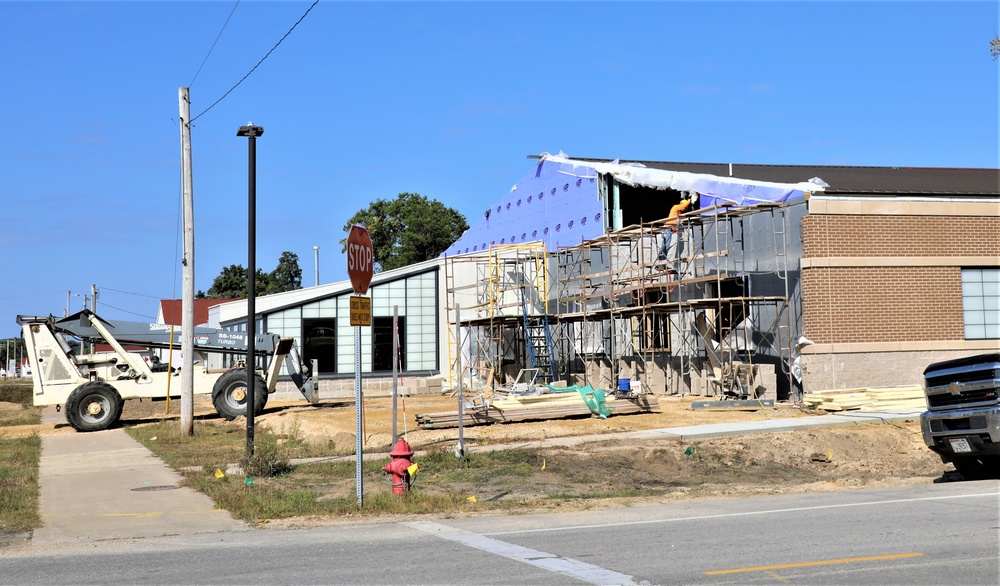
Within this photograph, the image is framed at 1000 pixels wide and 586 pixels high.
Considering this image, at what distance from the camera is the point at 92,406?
26062 millimetres

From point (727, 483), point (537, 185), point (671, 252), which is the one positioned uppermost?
point (537, 185)

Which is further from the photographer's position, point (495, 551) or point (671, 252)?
point (671, 252)

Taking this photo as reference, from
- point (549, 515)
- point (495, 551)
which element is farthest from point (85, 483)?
point (495, 551)

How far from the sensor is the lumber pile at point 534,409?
2146 centimetres

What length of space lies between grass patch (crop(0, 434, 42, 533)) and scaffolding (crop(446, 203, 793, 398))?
1502 centimetres

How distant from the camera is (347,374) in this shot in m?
39.0

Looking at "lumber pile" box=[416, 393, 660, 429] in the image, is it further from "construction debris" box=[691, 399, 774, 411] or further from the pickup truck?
the pickup truck

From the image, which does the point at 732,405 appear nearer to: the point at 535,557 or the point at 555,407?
the point at 555,407

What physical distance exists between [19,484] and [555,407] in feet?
38.1

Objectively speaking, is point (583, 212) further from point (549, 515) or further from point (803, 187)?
point (549, 515)

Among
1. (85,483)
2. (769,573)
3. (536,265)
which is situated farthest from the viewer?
(536,265)

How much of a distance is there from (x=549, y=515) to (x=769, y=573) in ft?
13.7

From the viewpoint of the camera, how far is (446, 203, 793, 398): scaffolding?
25953mm

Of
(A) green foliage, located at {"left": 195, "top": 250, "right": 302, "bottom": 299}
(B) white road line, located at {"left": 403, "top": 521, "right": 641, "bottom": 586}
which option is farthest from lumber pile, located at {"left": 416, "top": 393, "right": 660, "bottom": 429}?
(A) green foliage, located at {"left": 195, "top": 250, "right": 302, "bottom": 299}
